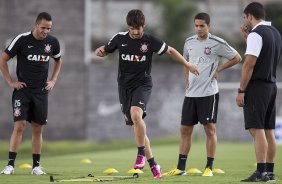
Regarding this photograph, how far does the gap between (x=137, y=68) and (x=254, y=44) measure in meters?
1.97

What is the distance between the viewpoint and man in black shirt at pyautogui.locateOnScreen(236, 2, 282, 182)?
12.3 m

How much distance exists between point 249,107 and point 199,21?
1.87 meters

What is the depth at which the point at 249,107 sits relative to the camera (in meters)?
12.6

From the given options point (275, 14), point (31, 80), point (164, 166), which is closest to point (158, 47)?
point (31, 80)

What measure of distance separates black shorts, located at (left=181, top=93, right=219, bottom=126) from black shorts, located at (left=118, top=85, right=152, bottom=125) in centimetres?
72

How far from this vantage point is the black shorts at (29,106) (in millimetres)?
14312

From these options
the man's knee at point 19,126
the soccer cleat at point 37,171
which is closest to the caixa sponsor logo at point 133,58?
the man's knee at point 19,126

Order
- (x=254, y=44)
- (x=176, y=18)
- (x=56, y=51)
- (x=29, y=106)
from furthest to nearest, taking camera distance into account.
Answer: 1. (x=176, y=18)
2. (x=56, y=51)
3. (x=29, y=106)
4. (x=254, y=44)

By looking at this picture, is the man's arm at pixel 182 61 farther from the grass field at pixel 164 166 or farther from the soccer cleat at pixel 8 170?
the soccer cleat at pixel 8 170

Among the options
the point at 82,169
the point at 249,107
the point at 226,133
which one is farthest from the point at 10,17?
the point at 249,107

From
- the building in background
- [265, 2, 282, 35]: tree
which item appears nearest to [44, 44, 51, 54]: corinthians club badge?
the building in background

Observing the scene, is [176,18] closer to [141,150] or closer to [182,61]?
[182,61]

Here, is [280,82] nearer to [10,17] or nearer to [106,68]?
[106,68]

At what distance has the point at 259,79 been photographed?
41.1ft
